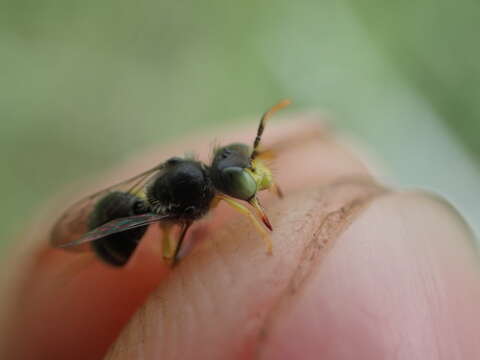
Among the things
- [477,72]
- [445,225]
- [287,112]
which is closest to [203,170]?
[445,225]

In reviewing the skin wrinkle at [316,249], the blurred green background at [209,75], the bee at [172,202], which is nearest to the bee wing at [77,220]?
the bee at [172,202]

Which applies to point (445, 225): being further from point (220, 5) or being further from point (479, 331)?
point (220, 5)

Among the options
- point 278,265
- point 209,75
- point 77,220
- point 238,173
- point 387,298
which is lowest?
point 387,298

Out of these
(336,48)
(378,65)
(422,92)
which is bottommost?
(422,92)

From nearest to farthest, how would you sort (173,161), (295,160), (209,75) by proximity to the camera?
(173,161) < (295,160) < (209,75)

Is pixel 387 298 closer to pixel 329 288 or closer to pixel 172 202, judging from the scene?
pixel 329 288

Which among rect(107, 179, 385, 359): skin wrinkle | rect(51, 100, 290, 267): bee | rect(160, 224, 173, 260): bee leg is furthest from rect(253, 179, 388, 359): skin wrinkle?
rect(160, 224, 173, 260): bee leg

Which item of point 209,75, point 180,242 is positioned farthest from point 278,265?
point 209,75
